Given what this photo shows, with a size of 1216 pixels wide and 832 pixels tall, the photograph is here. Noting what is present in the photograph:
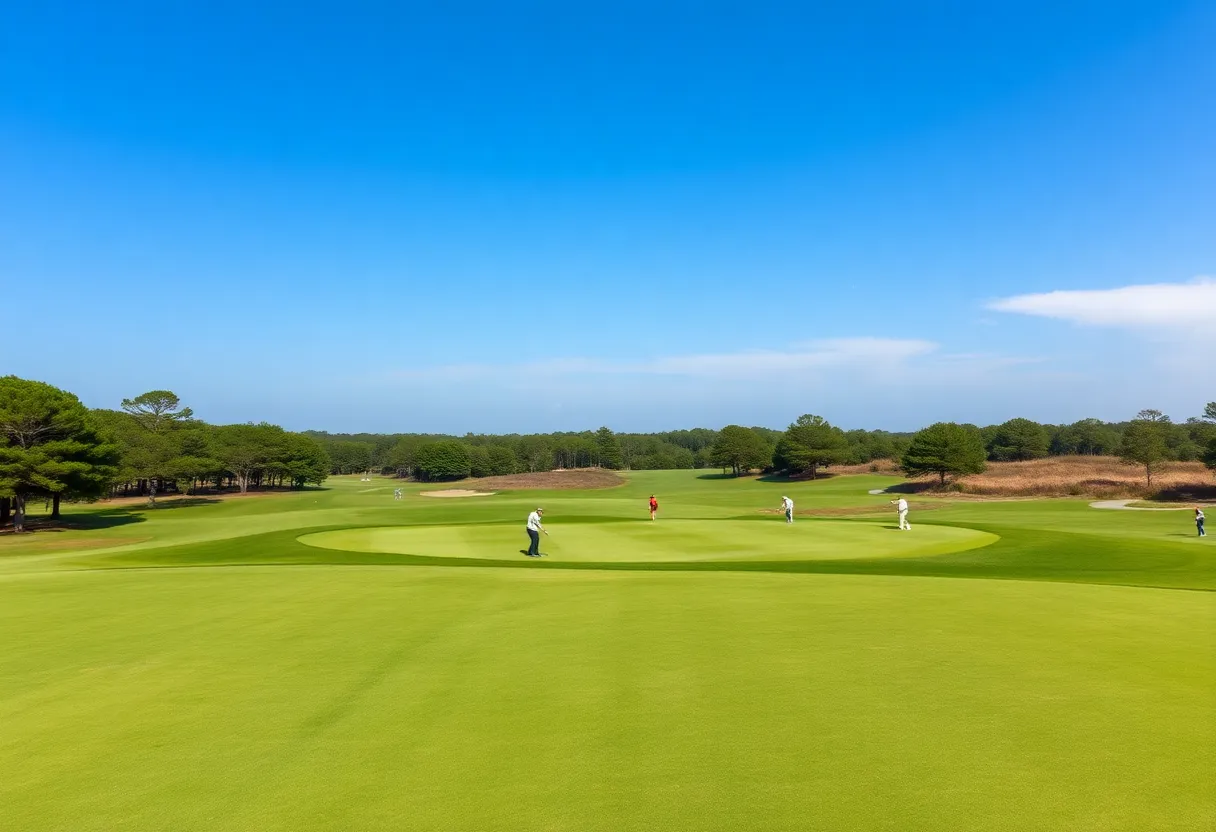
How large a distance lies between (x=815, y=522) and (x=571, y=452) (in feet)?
517

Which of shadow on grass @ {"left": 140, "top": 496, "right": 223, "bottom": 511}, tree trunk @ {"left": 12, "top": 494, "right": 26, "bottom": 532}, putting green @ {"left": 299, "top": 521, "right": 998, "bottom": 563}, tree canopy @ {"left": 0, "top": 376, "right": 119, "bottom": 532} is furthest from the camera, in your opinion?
shadow on grass @ {"left": 140, "top": 496, "right": 223, "bottom": 511}

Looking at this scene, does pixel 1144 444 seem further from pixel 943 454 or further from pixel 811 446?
pixel 811 446

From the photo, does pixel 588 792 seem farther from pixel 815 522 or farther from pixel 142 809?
pixel 815 522

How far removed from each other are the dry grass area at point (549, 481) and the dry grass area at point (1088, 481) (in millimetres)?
46036

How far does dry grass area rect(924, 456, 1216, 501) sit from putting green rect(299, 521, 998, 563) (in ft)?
136

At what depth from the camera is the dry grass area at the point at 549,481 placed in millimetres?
97500

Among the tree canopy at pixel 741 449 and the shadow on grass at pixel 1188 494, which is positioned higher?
the tree canopy at pixel 741 449

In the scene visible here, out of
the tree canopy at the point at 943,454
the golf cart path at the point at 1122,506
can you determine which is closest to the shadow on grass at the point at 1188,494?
the golf cart path at the point at 1122,506

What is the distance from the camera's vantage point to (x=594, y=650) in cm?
1098

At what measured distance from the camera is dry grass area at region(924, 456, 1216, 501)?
63.5 m

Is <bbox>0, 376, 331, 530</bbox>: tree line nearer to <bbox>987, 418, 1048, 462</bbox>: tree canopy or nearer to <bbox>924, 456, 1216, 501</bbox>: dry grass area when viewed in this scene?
<bbox>924, 456, 1216, 501</bbox>: dry grass area

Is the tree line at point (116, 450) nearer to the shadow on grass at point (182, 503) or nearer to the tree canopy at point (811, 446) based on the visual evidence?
the shadow on grass at point (182, 503)

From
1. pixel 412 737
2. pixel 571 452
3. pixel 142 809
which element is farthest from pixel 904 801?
pixel 571 452

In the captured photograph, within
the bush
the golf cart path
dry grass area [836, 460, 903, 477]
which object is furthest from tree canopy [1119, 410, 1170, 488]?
the bush
